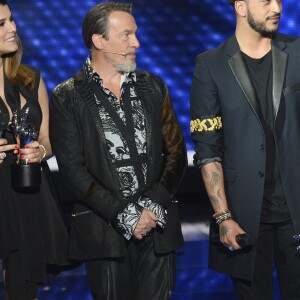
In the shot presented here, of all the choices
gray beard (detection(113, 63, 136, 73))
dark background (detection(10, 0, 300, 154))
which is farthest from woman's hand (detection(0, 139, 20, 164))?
dark background (detection(10, 0, 300, 154))

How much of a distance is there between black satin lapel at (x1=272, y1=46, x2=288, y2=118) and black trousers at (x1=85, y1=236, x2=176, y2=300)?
73 centimetres

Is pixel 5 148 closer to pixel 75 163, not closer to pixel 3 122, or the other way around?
pixel 3 122

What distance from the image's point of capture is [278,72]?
3.66 meters

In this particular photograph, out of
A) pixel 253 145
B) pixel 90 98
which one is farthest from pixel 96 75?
pixel 253 145

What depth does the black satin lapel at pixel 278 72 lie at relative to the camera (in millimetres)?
3625

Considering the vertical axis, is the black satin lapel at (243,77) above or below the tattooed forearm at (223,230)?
above

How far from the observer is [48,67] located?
251 inches

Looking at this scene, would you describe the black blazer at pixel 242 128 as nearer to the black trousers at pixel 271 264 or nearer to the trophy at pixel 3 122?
the black trousers at pixel 271 264

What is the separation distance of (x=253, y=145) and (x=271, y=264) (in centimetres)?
49

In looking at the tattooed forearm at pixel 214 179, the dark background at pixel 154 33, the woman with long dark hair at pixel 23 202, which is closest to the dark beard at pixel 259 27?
the tattooed forearm at pixel 214 179

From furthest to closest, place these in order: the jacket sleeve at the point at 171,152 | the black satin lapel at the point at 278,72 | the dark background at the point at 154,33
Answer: the dark background at the point at 154,33
the jacket sleeve at the point at 171,152
the black satin lapel at the point at 278,72

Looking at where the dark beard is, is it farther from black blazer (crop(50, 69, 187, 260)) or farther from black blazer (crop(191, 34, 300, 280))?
black blazer (crop(50, 69, 187, 260))

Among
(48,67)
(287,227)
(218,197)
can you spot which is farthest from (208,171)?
(48,67)

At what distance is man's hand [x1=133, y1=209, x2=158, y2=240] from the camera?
363 centimetres
